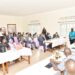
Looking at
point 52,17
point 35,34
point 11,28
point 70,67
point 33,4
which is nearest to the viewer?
point 70,67

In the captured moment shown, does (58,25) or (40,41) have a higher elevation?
(58,25)

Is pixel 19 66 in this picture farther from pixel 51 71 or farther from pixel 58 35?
pixel 58 35

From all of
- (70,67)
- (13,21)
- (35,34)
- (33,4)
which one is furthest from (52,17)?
(70,67)

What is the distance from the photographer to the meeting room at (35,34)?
3704 millimetres

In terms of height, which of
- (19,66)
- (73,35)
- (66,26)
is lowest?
(19,66)

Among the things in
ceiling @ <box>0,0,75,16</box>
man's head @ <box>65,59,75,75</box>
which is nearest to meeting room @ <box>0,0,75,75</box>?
ceiling @ <box>0,0,75,16</box>

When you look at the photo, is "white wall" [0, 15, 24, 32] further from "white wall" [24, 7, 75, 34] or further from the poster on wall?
"white wall" [24, 7, 75, 34]

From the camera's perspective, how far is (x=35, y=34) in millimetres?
8047

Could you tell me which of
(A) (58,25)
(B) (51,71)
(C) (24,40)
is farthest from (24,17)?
(B) (51,71)

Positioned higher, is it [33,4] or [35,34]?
[33,4]

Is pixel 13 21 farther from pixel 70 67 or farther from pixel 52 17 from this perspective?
pixel 70 67

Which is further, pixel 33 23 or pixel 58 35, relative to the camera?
pixel 33 23

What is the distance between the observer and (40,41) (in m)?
6.58

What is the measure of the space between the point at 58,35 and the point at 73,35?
181 centimetres
